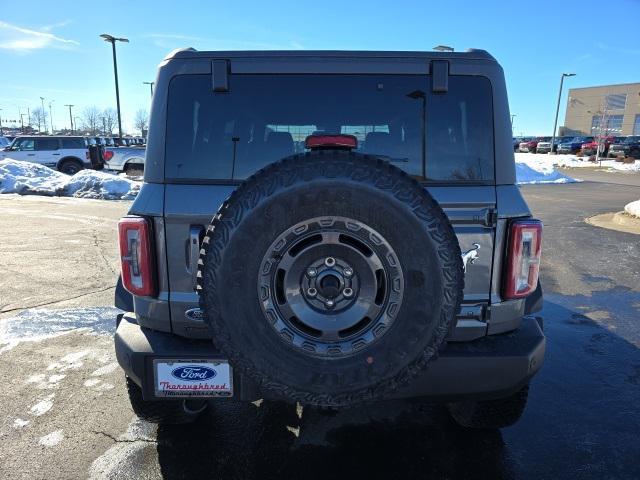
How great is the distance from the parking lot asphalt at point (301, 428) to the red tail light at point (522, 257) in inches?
30.6

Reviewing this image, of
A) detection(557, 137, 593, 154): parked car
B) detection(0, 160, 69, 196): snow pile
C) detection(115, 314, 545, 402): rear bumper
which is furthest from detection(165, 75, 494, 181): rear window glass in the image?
detection(557, 137, 593, 154): parked car

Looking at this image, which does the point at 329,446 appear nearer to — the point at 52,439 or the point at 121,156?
the point at 52,439

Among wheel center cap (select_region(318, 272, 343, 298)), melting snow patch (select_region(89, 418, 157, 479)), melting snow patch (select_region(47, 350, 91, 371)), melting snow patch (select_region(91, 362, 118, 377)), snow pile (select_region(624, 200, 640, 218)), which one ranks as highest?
wheel center cap (select_region(318, 272, 343, 298))

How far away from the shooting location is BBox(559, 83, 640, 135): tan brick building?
77.9 meters

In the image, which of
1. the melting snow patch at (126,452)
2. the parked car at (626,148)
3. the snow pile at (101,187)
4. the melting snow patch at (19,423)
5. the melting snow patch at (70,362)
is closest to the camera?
the melting snow patch at (126,452)

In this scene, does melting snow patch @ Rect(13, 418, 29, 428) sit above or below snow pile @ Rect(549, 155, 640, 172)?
below

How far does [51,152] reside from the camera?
21.5m

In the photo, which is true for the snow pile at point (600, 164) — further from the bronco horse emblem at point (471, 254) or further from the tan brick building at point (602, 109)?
the tan brick building at point (602, 109)

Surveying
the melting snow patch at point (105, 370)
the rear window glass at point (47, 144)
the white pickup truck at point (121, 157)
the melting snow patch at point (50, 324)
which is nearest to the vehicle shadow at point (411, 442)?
the melting snow patch at point (105, 370)

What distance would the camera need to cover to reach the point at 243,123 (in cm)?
235

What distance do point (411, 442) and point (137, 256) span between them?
1.89 meters

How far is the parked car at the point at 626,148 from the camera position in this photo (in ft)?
131

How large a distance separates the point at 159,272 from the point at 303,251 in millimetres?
810

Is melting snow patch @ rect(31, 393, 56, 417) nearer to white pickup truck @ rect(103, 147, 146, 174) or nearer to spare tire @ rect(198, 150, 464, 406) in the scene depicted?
spare tire @ rect(198, 150, 464, 406)
